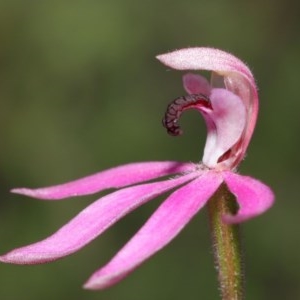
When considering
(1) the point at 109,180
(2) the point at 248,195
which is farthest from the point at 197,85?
(2) the point at 248,195

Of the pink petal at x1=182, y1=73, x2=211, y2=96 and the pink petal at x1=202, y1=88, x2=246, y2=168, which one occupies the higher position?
the pink petal at x1=182, y1=73, x2=211, y2=96

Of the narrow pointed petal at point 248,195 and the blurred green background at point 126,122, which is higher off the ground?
the blurred green background at point 126,122

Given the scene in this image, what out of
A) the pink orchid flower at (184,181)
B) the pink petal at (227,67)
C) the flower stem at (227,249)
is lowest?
the flower stem at (227,249)

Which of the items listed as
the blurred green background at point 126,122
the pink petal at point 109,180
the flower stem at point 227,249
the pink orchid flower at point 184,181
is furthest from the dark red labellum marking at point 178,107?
the blurred green background at point 126,122

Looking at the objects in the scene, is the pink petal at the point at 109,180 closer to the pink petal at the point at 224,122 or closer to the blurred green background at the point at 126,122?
the pink petal at the point at 224,122

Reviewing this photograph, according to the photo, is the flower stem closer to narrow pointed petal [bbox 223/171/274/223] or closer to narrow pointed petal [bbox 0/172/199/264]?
narrow pointed petal [bbox 223/171/274/223]

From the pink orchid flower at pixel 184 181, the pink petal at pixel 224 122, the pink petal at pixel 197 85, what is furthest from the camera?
the pink petal at pixel 197 85

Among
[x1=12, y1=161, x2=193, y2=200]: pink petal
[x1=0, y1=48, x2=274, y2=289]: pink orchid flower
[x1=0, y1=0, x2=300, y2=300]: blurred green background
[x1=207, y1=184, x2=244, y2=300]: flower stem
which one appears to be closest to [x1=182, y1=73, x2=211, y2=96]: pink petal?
[x1=0, y1=48, x2=274, y2=289]: pink orchid flower

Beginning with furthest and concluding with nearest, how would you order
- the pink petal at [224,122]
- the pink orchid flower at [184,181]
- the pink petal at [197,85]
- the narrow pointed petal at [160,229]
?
the pink petal at [197,85] < the pink petal at [224,122] < the pink orchid flower at [184,181] < the narrow pointed petal at [160,229]

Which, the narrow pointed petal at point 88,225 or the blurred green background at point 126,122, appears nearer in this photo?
the narrow pointed petal at point 88,225
